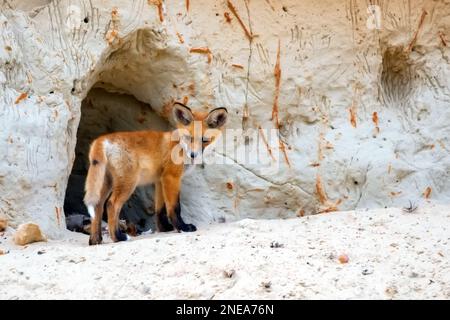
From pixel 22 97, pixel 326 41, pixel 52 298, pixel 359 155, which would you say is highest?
pixel 326 41

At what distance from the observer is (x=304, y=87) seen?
6691 mm

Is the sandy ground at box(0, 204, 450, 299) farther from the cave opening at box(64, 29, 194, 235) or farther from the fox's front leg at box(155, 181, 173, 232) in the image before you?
the cave opening at box(64, 29, 194, 235)

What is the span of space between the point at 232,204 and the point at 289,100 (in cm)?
108

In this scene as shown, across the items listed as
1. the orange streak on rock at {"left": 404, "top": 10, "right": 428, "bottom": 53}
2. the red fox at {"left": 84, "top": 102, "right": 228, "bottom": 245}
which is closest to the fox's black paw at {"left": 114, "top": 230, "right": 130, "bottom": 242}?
the red fox at {"left": 84, "top": 102, "right": 228, "bottom": 245}

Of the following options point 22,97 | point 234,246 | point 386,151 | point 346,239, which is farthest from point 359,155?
point 22,97

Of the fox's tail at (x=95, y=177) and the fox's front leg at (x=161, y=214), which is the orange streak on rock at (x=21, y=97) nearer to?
the fox's tail at (x=95, y=177)

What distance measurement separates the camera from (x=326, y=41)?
22.1 ft

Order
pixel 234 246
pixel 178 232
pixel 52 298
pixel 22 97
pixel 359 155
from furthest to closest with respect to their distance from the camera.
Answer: pixel 359 155 < pixel 178 232 < pixel 22 97 < pixel 234 246 < pixel 52 298

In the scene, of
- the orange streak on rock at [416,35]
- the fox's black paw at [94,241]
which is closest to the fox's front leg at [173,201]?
the fox's black paw at [94,241]

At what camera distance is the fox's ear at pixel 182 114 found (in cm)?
620

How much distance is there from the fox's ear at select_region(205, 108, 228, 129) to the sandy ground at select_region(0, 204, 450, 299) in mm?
1289

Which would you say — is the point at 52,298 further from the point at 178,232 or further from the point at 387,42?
the point at 387,42

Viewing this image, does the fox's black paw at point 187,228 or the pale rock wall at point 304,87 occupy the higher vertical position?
the pale rock wall at point 304,87

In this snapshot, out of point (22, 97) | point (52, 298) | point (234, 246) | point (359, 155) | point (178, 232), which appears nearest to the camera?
point (52, 298)
